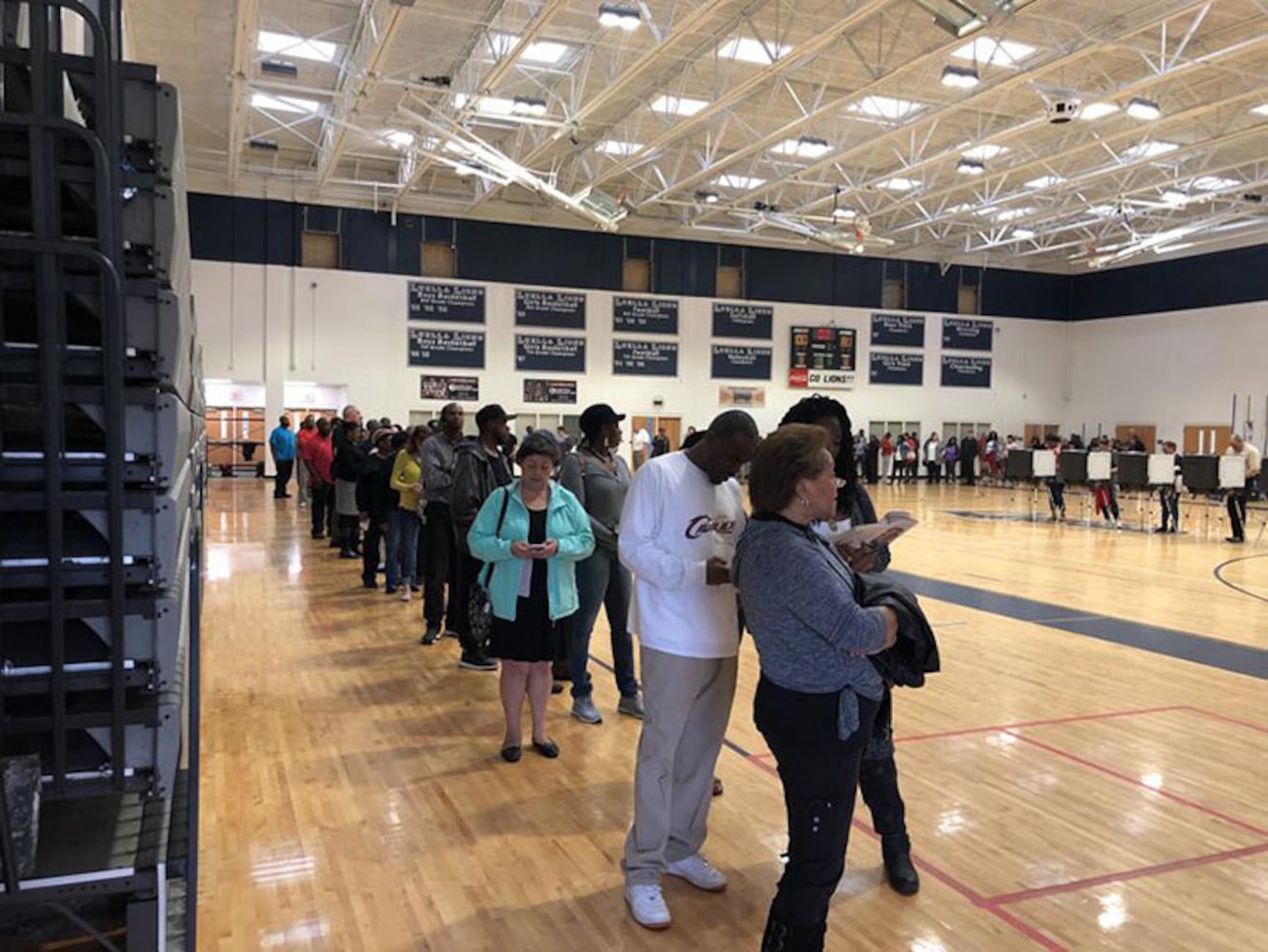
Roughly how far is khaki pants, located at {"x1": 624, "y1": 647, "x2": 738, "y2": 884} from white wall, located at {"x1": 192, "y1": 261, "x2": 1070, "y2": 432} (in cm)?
2219

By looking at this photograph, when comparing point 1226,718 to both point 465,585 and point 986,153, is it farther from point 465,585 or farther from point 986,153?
point 986,153

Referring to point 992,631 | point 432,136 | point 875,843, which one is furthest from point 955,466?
point 875,843

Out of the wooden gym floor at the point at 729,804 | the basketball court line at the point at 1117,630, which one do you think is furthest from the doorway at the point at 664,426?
the wooden gym floor at the point at 729,804

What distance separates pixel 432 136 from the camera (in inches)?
701

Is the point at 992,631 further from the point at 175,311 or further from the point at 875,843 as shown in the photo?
the point at 175,311

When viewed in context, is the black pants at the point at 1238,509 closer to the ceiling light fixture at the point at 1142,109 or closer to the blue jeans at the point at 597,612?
the ceiling light fixture at the point at 1142,109

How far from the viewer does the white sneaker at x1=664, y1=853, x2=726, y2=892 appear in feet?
10.8

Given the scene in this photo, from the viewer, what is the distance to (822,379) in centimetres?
2936

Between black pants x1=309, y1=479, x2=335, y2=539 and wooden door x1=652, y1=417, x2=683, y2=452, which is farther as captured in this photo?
wooden door x1=652, y1=417, x2=683, y2=452

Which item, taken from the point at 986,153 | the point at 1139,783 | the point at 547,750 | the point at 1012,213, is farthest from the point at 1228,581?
the point at 1012,213

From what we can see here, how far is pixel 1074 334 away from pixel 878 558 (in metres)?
33.1

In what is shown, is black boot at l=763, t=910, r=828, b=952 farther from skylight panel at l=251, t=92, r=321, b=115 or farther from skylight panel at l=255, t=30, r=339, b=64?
skylight panel at l=251, t=92, r=321, b=115

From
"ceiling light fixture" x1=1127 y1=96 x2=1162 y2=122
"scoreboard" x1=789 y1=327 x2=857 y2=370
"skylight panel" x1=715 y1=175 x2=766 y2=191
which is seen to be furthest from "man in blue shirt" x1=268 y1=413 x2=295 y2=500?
"ceiling light fixture" x1=1127 y1=96 x2=1162 y2=122

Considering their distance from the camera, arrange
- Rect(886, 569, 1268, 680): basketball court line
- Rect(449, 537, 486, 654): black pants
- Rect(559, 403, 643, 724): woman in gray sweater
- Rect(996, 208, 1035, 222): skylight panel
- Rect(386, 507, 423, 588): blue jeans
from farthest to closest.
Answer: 1. Rect(996, 208, 1035, 222): skylight panel
2. Rect(386, 507, 423, 588): blue jeans
3. Rect(886, 569, 1268, 680): basketball court line
4. Rect(449, 537, 486, 654): black pants
5. Rect(559, 403, 643, 724): woman in gray sweater
